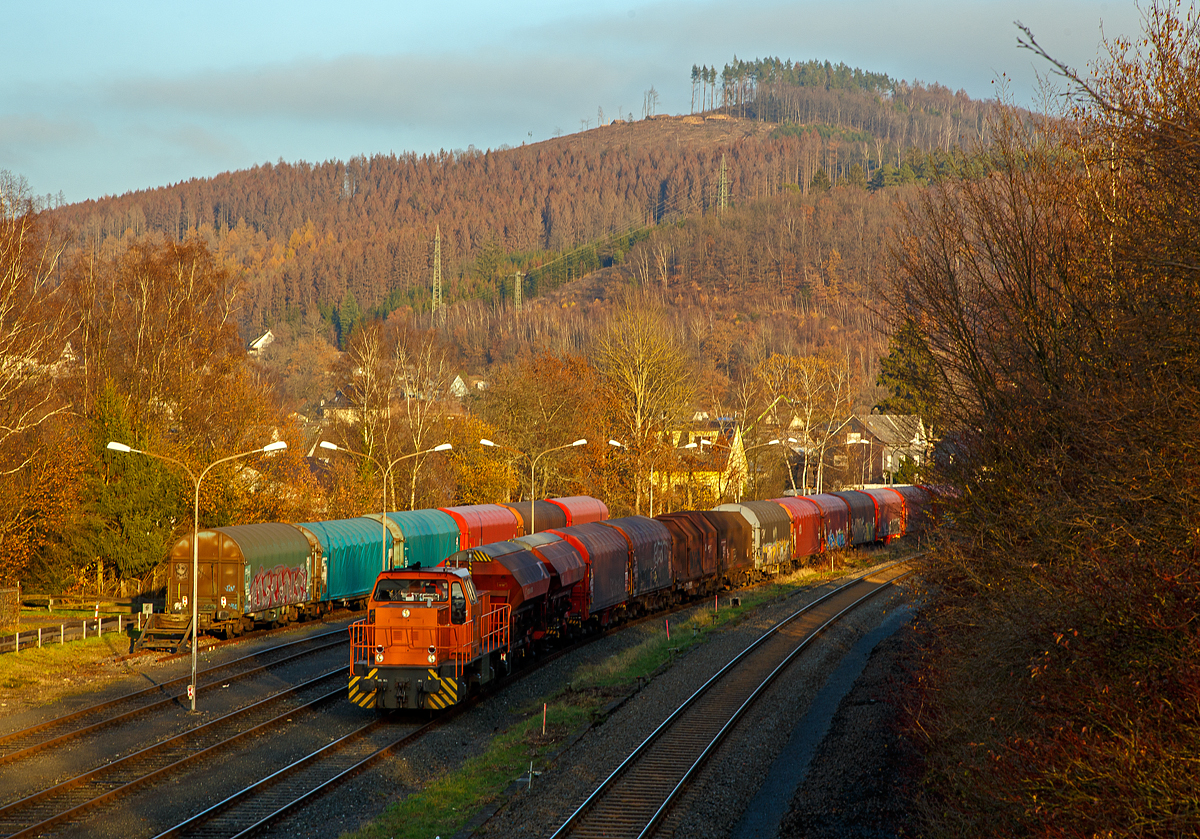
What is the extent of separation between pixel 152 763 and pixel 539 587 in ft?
35.4

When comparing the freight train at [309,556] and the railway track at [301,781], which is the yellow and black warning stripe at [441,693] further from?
the freight train at [309,556]

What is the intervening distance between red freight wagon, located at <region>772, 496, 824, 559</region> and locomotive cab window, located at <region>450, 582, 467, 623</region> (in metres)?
31.0

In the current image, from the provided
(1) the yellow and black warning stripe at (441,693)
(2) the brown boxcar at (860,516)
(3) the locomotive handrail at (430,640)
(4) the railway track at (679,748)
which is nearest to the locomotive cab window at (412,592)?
(3) the locomotive handrail at (430,640)

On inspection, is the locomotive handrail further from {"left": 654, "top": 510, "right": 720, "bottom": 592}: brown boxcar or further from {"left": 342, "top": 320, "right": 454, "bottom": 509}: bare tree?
{"left": 342, "top": 320, "right": 454, "bottom": 509}: bare tree

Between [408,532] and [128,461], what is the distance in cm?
1254

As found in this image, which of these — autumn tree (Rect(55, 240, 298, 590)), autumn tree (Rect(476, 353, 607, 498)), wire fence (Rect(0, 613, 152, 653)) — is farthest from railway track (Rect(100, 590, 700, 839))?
autumn tree (Rect(476, 353, 607, 498))

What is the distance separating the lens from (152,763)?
18078 mm

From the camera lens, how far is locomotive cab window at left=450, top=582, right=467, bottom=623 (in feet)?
68.9

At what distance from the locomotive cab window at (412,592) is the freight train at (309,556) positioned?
10.9 meters

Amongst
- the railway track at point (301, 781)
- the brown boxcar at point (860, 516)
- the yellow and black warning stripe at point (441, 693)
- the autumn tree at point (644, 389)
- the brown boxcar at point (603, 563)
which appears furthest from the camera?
the autumn tree at point (644, 389)

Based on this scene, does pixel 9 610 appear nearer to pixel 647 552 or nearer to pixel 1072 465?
pixel 647 552

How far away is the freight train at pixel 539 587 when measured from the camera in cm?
2081

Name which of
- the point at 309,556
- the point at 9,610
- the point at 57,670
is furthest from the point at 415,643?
the point at 9,610

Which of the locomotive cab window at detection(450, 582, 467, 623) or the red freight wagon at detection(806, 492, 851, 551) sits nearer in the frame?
the locomotive cab window at detection(450, 582, 467, 623)
